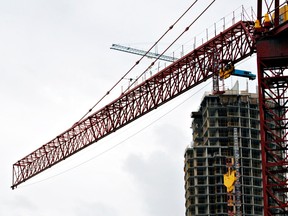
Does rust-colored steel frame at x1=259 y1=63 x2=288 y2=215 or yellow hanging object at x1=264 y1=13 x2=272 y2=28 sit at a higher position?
yellow hanging object at x1=264 y1=13 x2=272 y2=28

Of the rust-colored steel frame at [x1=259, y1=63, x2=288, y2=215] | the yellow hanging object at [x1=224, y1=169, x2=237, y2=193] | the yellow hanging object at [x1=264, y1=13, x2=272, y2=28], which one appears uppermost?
the yellow hanging object at [x1=224, y1=169, x2=237, y2=193]

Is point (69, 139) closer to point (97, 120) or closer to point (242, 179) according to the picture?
point (97, 120)

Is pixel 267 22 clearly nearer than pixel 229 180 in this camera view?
Yes

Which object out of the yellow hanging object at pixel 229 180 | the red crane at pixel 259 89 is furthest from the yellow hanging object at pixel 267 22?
the yellow hanging object at pixel 229 180

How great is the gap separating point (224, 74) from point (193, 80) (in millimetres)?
7080

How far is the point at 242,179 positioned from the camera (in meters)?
199

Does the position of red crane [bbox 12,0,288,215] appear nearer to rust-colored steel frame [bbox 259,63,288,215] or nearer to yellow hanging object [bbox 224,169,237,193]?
rust-colored steel frame [bbox 259,63,288,215]

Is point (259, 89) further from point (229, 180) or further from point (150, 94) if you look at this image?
point (229, 180)

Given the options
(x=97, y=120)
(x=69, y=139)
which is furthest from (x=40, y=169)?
(x=97, y=120)

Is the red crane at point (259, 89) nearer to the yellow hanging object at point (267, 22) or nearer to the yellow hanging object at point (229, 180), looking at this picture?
the yellow hanging object at point (267, 22)

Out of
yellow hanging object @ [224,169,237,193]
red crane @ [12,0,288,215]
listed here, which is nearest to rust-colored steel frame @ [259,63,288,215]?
red crane @ [12,0,288,215]

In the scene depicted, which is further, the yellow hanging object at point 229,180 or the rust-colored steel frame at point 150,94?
the yellow hanging object at point 229,180

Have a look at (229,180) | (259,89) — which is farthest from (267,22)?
(229,180)

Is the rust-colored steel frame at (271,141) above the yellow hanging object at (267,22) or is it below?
below
